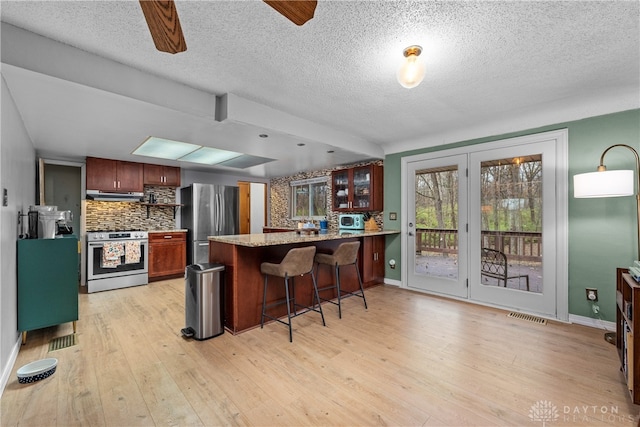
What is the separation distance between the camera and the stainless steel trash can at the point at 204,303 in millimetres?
2641

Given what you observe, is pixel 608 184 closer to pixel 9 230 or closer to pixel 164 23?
pixel 164 23

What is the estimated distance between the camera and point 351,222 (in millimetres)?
4965

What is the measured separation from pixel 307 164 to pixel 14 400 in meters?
4.46

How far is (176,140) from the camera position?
3.61 m

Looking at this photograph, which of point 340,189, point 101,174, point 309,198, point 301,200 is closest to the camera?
point 101,174

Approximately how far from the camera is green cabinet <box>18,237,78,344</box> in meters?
2.45

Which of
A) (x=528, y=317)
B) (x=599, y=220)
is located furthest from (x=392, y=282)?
(x=599, y=220)

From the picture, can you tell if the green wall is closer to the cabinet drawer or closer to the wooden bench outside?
the wooden bench outside

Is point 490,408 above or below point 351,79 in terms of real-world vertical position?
below

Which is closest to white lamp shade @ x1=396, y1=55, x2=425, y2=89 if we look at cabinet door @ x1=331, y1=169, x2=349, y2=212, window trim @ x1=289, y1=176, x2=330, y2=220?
cabinet door @ x1=331, y1=169, x2=349, y2=212

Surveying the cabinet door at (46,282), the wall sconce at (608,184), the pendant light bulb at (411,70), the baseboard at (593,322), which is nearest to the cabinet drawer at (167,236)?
the cabinet door at (46,282)

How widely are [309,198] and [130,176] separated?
3.40 meters

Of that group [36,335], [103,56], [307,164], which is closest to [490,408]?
[103,56]

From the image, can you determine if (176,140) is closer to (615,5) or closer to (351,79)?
(351,79)
